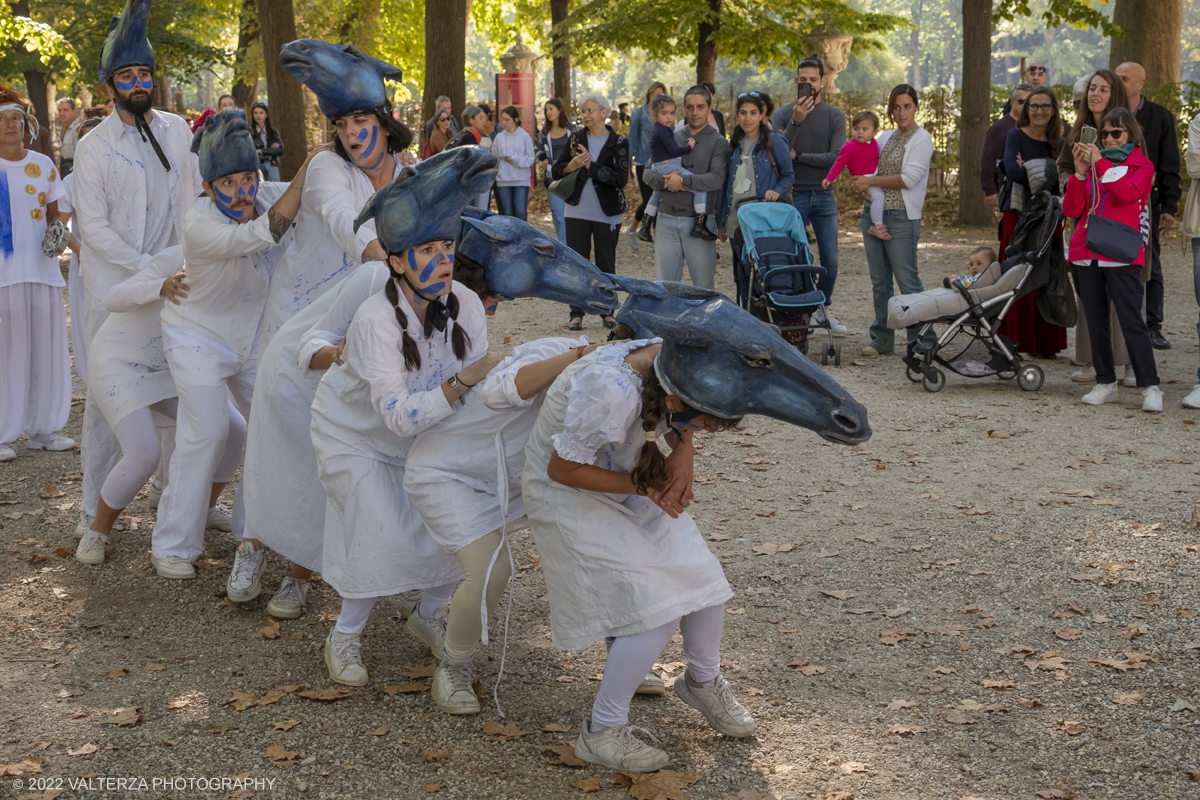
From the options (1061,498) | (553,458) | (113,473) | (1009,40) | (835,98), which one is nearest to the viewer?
(553,458)

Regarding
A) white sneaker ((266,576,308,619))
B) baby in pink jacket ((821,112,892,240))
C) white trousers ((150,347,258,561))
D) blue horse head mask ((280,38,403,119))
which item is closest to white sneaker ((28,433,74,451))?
white trousers ((150,347,258,561))

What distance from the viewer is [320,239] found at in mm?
4797

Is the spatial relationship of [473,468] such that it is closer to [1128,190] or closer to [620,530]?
[620,530]

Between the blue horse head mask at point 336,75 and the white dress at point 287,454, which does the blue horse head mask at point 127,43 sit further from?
the white dress at point 287,454

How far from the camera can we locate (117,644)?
471 cm

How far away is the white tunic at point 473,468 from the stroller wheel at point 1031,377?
5778mm

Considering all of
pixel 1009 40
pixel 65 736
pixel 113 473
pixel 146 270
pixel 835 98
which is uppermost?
pixel 1009 40

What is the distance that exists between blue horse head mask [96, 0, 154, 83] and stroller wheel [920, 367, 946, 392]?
19.0 ft

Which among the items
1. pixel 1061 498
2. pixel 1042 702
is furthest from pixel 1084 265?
pixel 1042 702

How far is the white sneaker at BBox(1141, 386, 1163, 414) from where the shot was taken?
25.6ft

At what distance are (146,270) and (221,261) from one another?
52cm

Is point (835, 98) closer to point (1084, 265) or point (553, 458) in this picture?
point (1084, 265)

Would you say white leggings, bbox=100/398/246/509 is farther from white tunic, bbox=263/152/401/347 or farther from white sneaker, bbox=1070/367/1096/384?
white sneaker, bbox=1070/367/1096/384

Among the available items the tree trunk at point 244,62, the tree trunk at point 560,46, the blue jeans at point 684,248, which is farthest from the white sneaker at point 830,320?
the tree trunk at point 244,62
